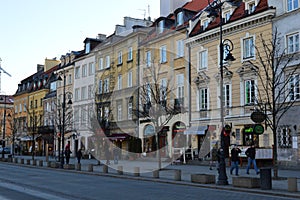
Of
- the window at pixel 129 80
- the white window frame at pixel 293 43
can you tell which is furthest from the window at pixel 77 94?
the white window frame at pixel 293 43

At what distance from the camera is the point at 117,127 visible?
160 feet

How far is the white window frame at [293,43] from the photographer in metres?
29.0

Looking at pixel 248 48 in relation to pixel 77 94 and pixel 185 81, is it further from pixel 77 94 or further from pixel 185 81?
pixel 77 94

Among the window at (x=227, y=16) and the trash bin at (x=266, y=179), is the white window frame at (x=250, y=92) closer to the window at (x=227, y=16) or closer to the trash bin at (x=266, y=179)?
the window at (x=227, y=16)

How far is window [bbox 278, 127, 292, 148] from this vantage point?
2908 cm

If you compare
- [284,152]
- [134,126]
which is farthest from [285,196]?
[134,126]

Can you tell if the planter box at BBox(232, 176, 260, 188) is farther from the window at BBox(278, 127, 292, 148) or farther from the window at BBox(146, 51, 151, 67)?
the window at BBox(146, 51, 151, 67)

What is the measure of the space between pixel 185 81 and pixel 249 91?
7.89 metres

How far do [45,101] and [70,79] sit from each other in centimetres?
898

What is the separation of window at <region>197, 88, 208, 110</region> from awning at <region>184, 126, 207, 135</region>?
66.8 inches

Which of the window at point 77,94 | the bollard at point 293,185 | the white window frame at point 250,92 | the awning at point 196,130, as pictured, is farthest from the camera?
the window at point 77,94

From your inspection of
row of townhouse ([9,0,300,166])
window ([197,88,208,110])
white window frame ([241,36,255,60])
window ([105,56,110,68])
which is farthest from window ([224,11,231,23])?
window ([105,56,110,68])

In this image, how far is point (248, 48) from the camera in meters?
32.9

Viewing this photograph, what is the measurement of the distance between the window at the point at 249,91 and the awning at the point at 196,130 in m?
4.84
